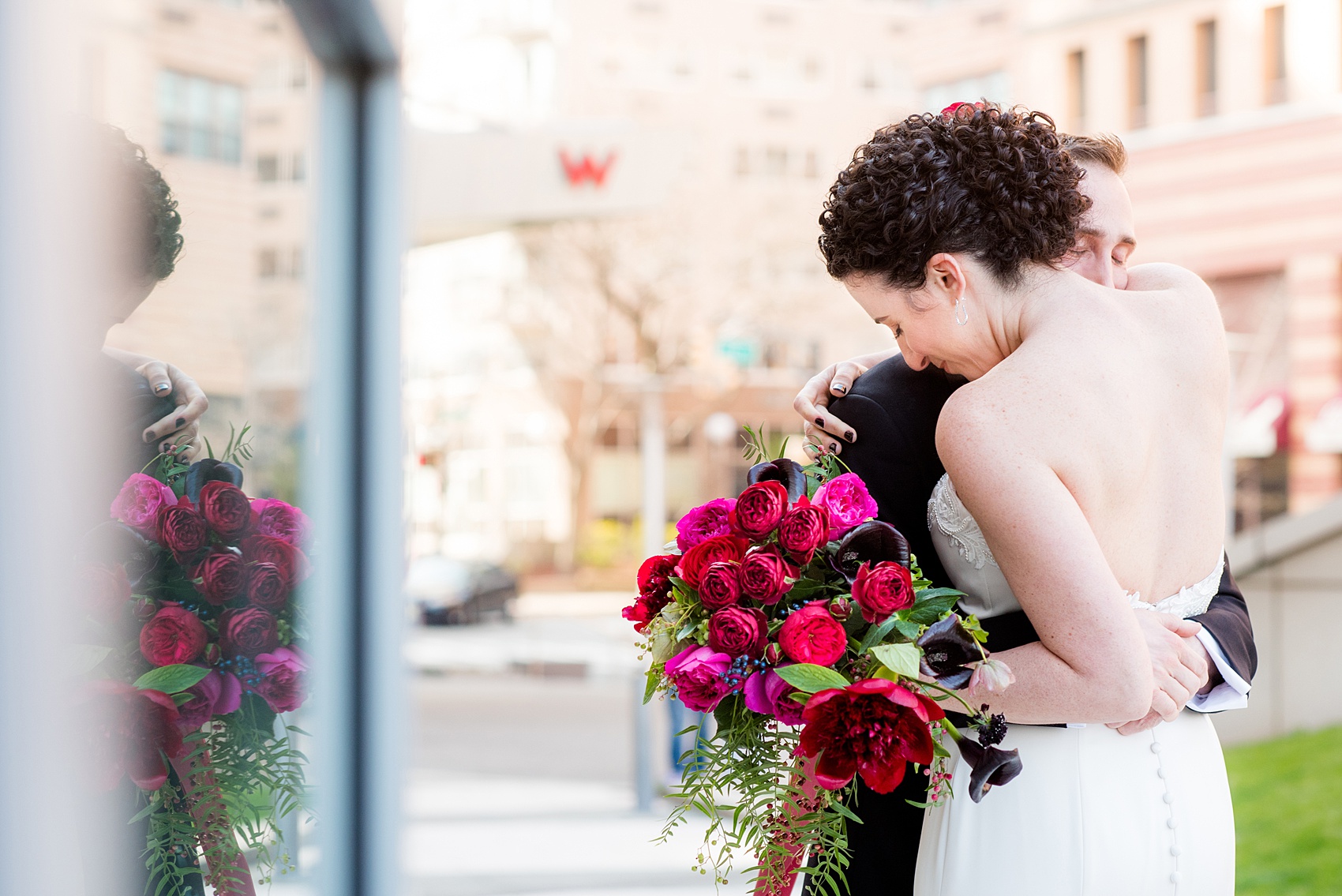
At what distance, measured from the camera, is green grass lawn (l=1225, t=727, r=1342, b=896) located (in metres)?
5.07

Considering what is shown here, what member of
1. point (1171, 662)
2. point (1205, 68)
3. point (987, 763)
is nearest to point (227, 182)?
point (987, 763)

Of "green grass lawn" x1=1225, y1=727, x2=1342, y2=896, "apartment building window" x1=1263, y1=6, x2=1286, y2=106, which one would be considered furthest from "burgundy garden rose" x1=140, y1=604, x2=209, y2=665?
"apartment building window" x1=1263, y1=6, x2=1286, y2=106

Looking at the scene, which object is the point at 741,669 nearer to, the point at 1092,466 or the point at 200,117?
the point at 1092,466

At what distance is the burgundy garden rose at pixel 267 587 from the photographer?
1701 millimetres

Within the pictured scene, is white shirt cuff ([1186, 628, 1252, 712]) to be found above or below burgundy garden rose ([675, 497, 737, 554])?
below

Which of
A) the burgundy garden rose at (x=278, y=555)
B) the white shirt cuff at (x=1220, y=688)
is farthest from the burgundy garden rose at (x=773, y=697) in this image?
the burgundy garden rose at (x=278, y=555)

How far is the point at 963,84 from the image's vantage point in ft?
76.7

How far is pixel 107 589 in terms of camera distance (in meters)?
1.32

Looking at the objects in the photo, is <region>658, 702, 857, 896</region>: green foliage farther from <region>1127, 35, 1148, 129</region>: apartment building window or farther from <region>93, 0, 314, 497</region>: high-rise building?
<region>1127, 35, 1148, 129</region>: apartment building window

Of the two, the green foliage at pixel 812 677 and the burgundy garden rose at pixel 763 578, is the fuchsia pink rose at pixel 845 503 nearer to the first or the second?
the burgundy garden rose at pixel 763 578

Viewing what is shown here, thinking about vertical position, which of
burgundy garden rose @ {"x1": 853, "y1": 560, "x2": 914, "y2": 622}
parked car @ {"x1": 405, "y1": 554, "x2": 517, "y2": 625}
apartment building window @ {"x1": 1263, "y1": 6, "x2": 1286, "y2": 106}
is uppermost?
apartment building window @ {"x1": 1263, "y1": 6, "x2": 1286, "y2": 106}

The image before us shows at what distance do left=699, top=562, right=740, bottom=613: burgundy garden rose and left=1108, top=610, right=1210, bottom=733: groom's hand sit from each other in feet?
1.77

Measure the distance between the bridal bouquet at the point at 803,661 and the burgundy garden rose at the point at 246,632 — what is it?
0.53 metres

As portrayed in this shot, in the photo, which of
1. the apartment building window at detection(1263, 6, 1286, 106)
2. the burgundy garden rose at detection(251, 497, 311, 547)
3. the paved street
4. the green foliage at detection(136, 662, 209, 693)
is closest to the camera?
the green foliage at detection(136, 662, 209, 693)
